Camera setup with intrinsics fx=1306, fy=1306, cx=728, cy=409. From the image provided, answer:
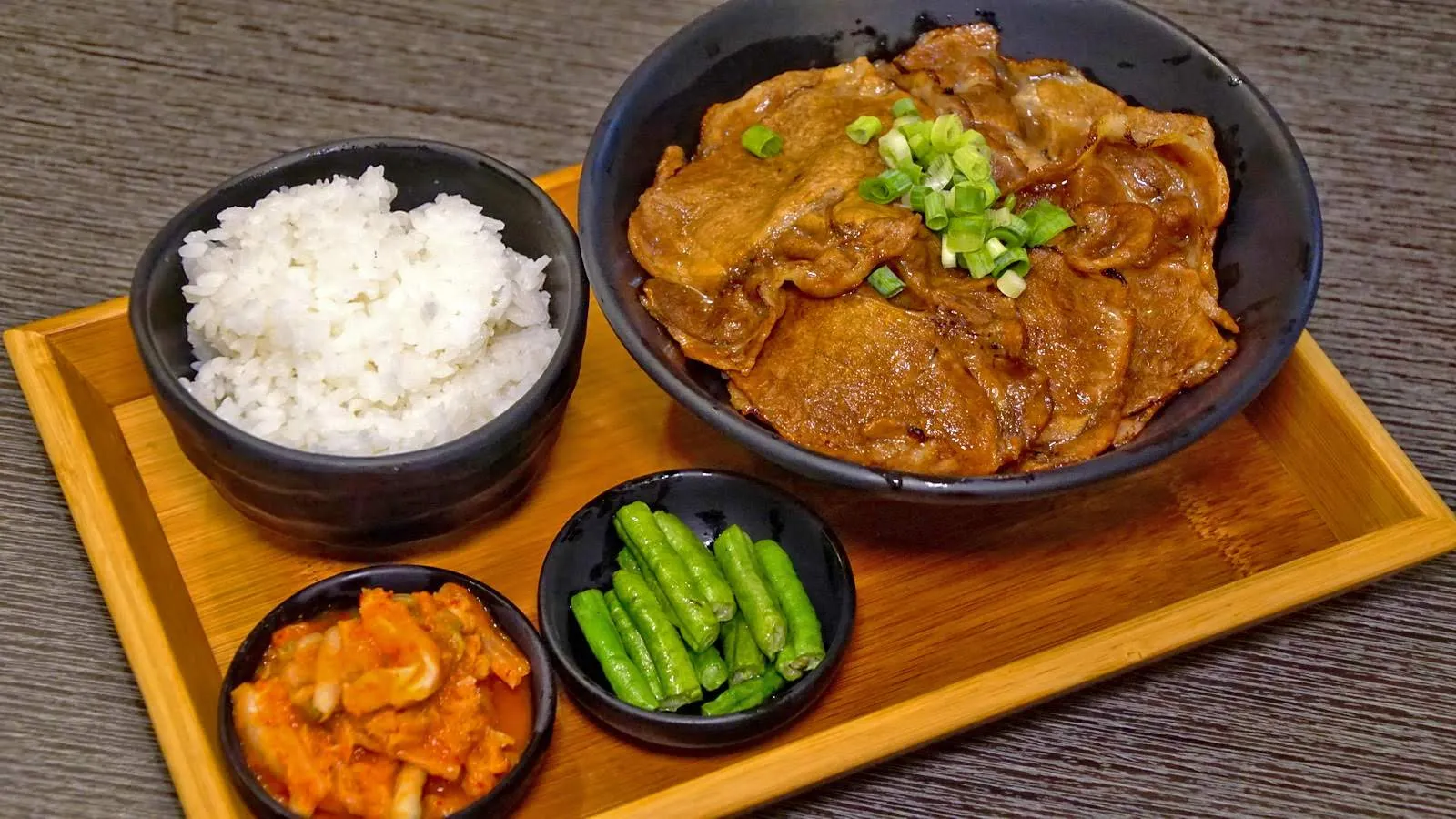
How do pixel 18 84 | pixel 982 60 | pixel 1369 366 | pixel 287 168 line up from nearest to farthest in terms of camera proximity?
pixel 287 168 → pixel 982 60 → pixel 1369 366 → pixel 18 84

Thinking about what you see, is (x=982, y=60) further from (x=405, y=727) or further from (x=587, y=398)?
(x=405, y=727)

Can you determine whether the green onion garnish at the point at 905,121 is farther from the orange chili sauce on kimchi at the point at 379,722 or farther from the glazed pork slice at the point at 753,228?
the orange chili sauce on kimchi at the point at 379,722

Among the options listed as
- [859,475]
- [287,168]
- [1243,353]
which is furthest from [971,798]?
[287,168]

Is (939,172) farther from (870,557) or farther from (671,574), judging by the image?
(671,574)

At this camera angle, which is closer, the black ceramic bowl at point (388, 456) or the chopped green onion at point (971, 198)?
the black ceramic bowl at point (388, 456)

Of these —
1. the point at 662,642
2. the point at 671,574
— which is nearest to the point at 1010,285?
the point at 671,574

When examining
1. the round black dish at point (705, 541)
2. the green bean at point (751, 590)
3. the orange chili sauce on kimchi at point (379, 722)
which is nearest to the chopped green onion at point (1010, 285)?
the round black dish at point (705, 541)

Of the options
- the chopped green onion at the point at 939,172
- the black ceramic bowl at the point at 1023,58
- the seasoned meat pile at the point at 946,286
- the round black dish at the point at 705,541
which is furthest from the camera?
the chopped green onion at the point at 939,172
